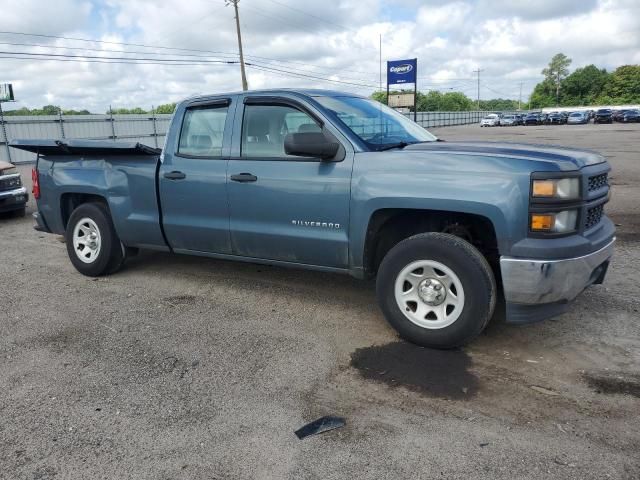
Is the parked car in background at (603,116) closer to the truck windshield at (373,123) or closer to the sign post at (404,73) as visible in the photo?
the sign post at (404,73)

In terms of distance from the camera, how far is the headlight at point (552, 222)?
3445mm

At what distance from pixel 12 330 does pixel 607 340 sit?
188 inches

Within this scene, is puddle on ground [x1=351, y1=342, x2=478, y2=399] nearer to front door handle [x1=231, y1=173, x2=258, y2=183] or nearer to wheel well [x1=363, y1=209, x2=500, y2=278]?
wheel well [x1=363, y1=209, x2=500, y2=278]

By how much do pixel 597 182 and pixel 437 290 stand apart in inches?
54.9

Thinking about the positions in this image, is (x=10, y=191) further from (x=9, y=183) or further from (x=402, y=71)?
(x=402, y=71)

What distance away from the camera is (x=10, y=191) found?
971 cm

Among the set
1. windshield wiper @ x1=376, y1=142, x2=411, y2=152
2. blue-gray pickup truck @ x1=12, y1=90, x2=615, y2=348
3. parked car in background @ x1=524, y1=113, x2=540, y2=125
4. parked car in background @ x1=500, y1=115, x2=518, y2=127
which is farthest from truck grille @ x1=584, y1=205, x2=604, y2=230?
parked car in background @ x1=500, y1=115, x2=518, y2=127

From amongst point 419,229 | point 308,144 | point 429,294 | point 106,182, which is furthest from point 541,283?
point 106,182

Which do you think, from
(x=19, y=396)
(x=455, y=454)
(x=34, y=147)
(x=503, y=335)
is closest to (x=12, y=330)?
(x=19, y=396)

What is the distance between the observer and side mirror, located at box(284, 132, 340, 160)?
4031mm

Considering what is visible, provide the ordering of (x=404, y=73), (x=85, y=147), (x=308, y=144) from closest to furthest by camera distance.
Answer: (x=308, y=144)
(x=85, y=147)
(x=404, y=73)

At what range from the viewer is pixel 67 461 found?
274cm

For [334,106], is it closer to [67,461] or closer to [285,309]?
[285,309]

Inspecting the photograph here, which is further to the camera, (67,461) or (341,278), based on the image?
(341,278)
